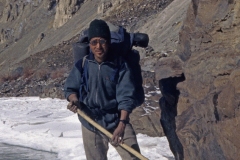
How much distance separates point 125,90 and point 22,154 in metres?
3.93

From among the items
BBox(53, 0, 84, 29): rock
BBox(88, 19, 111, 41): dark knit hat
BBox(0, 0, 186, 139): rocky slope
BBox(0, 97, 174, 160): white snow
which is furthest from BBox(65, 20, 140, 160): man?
BBox(53, 0, 84, 29): rock

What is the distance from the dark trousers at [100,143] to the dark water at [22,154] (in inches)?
119

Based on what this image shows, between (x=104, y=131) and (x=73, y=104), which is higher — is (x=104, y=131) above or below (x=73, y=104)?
below

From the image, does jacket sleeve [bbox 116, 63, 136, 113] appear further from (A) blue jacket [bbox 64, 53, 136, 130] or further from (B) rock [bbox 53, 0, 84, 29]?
(B) rock [bbox 53, 0, 84, 29]

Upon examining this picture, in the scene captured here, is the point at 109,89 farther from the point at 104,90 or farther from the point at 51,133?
the point at 51,133

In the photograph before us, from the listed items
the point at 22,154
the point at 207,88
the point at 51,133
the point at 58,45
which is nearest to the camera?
the point at 207,88

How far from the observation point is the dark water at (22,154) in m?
7.79

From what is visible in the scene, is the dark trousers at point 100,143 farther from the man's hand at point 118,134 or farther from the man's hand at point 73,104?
the man's hand at point 73,104

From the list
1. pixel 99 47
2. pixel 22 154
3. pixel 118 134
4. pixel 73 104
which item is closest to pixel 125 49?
pixel 99 47

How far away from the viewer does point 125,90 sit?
4562mm

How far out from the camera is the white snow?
742cm

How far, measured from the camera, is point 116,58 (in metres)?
4.67

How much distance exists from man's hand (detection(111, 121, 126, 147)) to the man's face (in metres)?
0.58

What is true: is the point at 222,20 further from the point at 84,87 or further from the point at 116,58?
the point at 84,87
